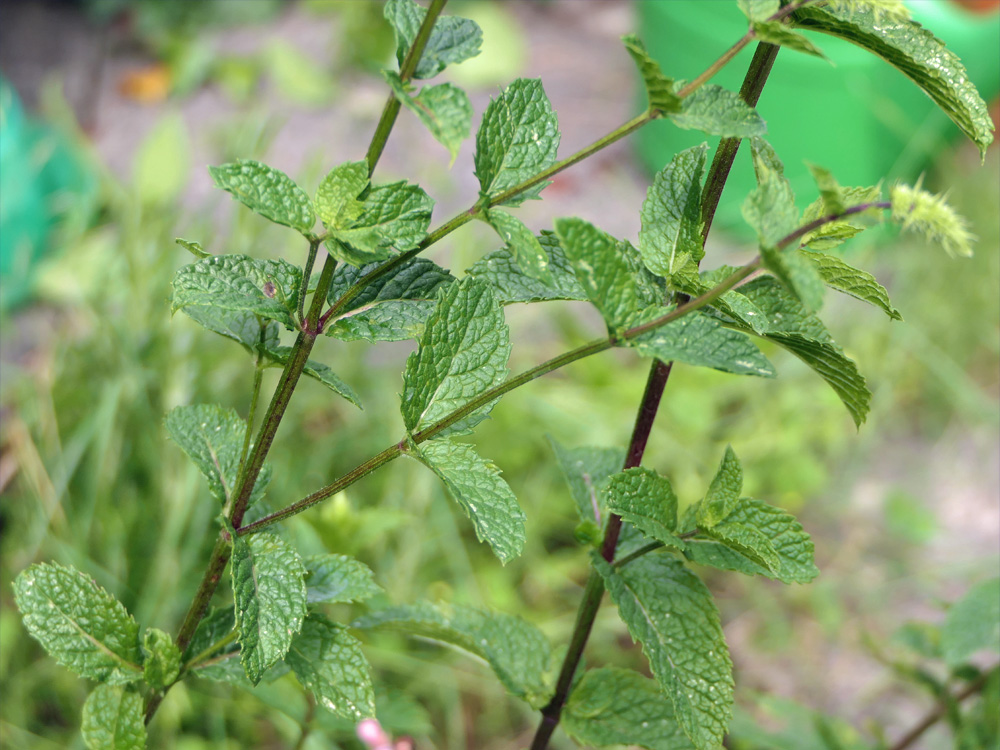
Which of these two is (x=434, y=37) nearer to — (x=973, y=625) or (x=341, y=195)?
(x=341, y=195)

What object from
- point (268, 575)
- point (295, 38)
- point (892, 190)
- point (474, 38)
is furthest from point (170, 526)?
point (295, 38)

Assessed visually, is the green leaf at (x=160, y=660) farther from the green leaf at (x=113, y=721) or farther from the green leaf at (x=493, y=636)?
the green leaf at (x=493, y=636)

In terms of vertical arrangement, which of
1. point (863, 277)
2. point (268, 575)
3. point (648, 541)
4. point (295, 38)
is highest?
point (295, 38)

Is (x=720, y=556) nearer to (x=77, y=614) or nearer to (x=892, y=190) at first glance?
(x=892, y=190)

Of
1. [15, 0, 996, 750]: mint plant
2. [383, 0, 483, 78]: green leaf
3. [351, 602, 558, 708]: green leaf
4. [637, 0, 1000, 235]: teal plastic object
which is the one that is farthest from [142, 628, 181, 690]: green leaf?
[637, 0, 1000, 235]: teal plastic object

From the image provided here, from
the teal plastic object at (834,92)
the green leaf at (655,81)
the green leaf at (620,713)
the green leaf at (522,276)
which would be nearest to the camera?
the green leaf at (655,81)

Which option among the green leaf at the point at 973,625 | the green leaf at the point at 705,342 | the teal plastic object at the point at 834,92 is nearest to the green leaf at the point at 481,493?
the green leaf at the point at 705,342

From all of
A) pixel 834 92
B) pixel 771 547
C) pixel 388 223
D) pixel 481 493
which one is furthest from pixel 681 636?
pixel 834 92
